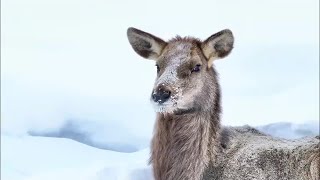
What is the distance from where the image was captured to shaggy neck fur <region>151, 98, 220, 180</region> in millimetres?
4504

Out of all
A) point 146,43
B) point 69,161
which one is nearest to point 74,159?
point 69,161

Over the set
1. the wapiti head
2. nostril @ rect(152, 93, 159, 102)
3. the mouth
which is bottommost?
the mouth

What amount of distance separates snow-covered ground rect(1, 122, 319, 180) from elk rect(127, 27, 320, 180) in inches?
74.9

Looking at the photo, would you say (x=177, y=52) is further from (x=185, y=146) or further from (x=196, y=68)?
(x=185, y=146)

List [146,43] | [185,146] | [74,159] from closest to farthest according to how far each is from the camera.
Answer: [185,146], [146,43], [74,159]

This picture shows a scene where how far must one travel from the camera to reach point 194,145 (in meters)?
4.54

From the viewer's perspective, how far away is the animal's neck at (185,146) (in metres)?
4.50

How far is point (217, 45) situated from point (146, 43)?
0.52 meters

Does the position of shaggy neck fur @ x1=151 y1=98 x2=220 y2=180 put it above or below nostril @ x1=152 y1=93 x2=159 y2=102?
below

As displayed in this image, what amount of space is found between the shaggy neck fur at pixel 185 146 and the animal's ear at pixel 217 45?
0.41 metres

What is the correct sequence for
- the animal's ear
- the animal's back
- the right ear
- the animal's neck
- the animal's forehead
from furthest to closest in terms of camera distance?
the right ear, the animal's ear, the animal's forehead, the animal's neck, the animal's back

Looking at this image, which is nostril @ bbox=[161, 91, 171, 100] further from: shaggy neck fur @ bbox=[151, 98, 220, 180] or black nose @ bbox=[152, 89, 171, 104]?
shaggy neck fur @ bbox=[151, 98, 220, 180]

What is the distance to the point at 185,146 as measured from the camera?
14.9 feet

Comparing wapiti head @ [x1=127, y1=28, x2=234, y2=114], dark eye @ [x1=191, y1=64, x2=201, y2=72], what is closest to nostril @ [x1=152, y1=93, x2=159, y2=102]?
wapiti head @ [x1=127, y1=28, x2=234, y2=114]
